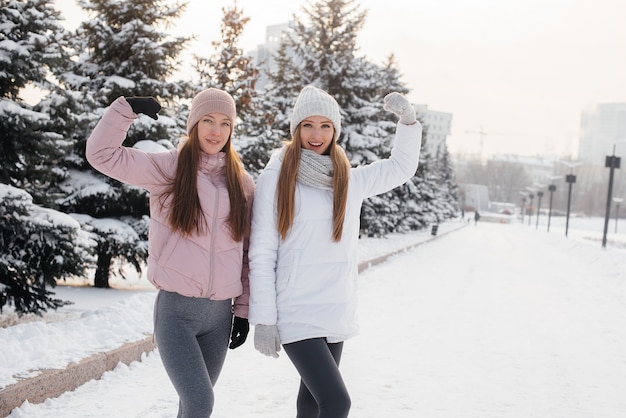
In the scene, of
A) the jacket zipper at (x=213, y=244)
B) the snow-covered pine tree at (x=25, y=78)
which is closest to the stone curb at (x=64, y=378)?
the jacket zipper at (x=213, y=244)

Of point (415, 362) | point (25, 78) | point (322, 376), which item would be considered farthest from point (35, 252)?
point (322, 376)

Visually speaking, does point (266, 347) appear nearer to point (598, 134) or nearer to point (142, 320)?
point (142, 320)

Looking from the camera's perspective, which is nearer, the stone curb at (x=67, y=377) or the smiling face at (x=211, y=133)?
the smiling face at (x=211, y=133)

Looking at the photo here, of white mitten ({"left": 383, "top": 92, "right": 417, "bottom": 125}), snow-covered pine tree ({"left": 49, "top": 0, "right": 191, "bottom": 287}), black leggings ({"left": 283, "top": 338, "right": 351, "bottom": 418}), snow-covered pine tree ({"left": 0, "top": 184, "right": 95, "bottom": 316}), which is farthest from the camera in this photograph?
snow-covered pine tree ({"left": 49, "top": 0, "right": 191, "bottom": 287})

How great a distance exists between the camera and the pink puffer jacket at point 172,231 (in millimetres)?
2760

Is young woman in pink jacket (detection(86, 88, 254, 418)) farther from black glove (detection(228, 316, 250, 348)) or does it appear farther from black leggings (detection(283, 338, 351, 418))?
black leggings (detection(283, 338, 351, 418))

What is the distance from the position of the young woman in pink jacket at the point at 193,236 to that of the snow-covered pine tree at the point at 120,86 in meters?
8.18

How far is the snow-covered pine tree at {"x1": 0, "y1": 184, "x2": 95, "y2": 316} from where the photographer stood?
23.9ft

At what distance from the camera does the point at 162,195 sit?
2.88m

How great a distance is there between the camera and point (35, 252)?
25.1ft

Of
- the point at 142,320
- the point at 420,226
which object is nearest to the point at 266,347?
the point at 142,320

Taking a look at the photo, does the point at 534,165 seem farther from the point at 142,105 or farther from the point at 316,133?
the point at 142,105

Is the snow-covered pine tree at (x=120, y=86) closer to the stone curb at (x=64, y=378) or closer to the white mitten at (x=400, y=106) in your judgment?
the stone curb at (x=64, y=378)

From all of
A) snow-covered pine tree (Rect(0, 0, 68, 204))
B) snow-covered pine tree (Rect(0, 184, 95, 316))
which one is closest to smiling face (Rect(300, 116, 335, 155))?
snow-covered pine tree (Rect(0, 184, 95, 316))
